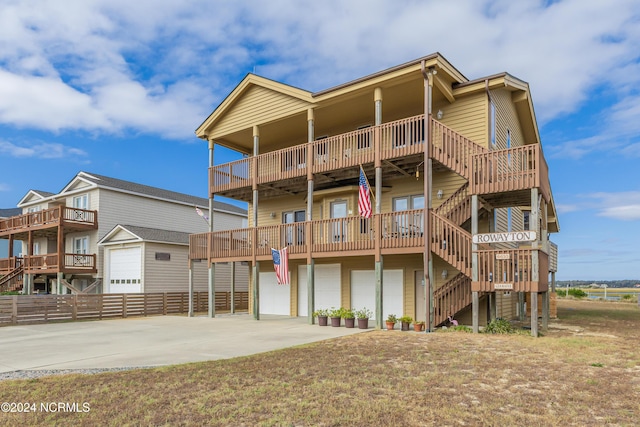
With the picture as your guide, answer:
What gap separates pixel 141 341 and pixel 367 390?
8447 millimetres

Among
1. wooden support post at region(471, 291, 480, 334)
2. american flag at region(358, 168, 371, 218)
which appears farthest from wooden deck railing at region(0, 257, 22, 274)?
wooden support post at region(471, 291, 480, 334)

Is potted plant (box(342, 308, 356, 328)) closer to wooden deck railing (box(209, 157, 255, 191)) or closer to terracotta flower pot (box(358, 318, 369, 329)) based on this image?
terracotta flower pot (box(358, 318, 369, 329))

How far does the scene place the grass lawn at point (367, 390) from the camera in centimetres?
550

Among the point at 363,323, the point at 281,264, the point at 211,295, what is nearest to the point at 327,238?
the point at 281,264

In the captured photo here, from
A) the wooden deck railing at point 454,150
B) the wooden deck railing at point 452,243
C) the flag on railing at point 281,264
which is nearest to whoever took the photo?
the wooden deck railing at point 452,243

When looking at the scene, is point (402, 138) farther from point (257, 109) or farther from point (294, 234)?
point (257, 109)

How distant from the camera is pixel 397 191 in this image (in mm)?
18188

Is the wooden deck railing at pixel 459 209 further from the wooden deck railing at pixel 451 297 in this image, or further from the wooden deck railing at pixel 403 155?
the wooden deck railing at pixel 451 297

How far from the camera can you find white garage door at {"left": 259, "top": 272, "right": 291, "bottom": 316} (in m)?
21.6

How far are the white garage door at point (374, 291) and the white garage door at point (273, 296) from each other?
3940 millimetres

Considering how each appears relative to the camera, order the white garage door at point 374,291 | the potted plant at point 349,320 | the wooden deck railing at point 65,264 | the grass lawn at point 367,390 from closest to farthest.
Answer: the grass lawn at point 367,390 < the potted plant at point 349,320 < the white garage door at point 374,291 < the wooden deck railing at point 65,264

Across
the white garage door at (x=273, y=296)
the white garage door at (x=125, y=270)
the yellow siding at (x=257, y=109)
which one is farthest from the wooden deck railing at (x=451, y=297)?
the white garage door at (x=125, y=270)

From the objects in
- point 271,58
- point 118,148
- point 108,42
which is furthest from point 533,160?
point 118,148

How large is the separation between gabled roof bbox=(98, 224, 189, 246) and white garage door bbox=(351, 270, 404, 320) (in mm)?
13037
